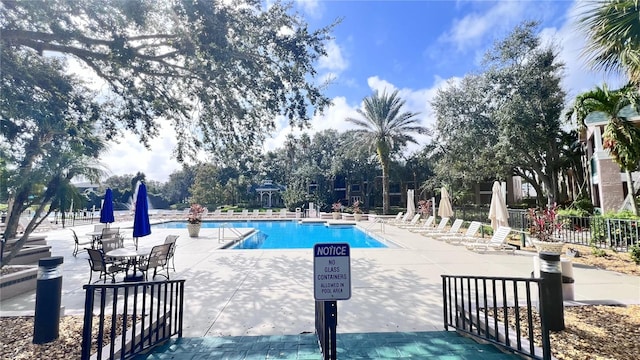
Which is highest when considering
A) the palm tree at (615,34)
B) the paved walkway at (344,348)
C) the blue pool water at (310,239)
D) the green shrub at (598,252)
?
the palm tree at (615,34)

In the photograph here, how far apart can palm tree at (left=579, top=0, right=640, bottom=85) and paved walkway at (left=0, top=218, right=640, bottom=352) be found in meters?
3.87

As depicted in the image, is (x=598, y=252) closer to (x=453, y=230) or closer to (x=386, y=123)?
(x=453, y=230)

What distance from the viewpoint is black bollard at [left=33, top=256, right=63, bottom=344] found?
11.0 feet

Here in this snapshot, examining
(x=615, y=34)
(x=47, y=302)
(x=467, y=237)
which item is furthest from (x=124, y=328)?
(x=467, y=237)

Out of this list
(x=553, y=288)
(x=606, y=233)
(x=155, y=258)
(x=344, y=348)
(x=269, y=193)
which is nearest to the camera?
(x=344, y=348)

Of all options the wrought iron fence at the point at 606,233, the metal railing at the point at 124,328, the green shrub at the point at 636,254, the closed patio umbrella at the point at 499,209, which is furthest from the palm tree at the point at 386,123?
the metal railing at the point at 124,328

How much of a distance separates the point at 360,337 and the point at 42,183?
16.6ft

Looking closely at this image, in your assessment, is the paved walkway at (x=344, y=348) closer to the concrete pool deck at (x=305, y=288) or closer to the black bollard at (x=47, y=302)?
the concrete pool deck at (x=305, y=288)

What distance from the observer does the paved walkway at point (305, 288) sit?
4.04 metres

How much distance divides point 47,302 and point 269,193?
35.4 metres

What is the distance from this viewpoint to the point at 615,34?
4457mm

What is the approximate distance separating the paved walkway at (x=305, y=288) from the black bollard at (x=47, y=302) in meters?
1.18

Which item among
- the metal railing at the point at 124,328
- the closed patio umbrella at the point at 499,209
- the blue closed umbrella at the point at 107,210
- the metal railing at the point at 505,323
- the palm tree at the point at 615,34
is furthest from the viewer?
the closed patio umbrella at the point at 499,209

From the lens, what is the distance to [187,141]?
922 centimetres
